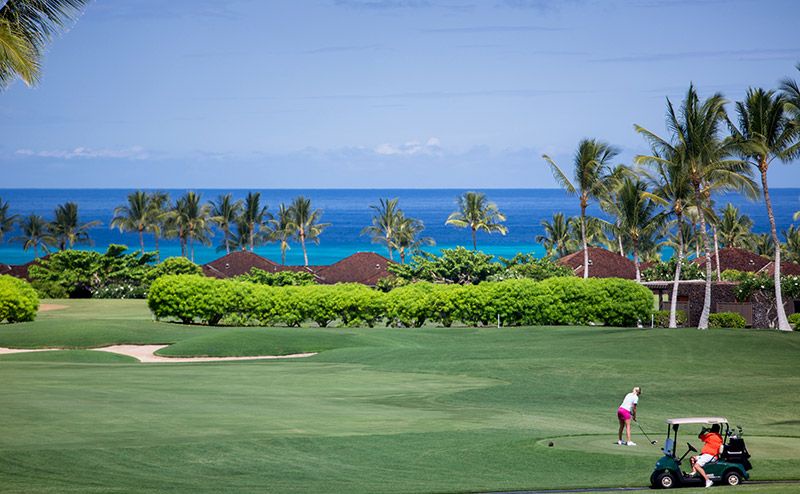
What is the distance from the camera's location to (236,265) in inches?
2906

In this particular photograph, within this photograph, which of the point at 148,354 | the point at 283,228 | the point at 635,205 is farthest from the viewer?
the point at 283,228

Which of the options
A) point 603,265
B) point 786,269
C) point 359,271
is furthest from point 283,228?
point 786,269

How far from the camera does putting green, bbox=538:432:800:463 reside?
71.2 ft

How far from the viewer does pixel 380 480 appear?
19359 mm

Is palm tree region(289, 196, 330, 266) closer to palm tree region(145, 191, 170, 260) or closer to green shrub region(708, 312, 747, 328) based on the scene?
palm tree region(145, 191, 170, 260)

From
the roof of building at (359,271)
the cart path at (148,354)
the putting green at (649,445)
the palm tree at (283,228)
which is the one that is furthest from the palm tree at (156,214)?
the putting green at (649,445)

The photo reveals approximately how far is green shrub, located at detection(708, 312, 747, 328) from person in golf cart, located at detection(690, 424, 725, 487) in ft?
111

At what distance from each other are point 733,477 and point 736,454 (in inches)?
16.8

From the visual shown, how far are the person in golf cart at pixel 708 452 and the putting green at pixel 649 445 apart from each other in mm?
1969

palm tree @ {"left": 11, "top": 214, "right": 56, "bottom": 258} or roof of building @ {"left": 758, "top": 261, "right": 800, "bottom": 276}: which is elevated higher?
palm tree @ {"left": 11, "top": 214, "right": 56, "bottom": 258}

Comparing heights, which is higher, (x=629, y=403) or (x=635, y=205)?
(x=635, y=205)

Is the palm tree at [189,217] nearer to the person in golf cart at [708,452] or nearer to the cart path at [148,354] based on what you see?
the cart path at [148,354]

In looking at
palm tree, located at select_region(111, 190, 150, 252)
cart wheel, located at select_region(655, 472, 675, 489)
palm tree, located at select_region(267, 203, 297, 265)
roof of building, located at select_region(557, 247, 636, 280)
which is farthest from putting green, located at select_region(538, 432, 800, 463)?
palm tree, located at select_region(111, 190, 150, 252)

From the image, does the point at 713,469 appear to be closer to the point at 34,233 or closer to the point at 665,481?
the point at 665,481
